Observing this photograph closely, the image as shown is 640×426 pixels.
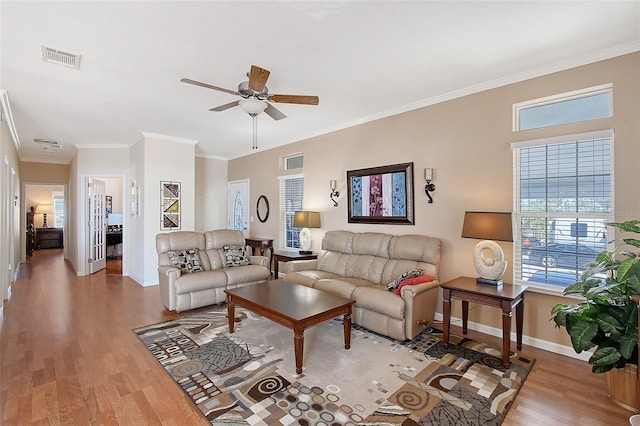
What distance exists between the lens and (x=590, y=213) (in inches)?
110

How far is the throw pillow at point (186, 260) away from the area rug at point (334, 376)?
0.97m

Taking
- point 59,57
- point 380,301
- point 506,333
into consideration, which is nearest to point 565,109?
point 506,333

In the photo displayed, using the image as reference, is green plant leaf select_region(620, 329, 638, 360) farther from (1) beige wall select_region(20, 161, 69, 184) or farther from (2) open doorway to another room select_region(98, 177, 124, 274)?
(1) beige wall select_region(20, 161, 69, 184)

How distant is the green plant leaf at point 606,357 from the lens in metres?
2.05

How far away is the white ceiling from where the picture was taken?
84.9 inches

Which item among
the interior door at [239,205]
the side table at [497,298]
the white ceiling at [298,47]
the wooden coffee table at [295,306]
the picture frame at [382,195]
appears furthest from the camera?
the interior door at [239,205]

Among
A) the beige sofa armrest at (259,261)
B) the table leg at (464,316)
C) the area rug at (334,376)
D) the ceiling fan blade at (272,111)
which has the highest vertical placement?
the ceiling fan blade at (272,111)

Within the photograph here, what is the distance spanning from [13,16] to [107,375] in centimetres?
283

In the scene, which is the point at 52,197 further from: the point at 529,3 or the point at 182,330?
the point at 529,3


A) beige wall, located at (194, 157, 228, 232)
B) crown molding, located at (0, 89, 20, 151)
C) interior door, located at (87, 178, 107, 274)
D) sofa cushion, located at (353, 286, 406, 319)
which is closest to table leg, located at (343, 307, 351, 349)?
sofa cushion, located at (353, 286, 406, 319)

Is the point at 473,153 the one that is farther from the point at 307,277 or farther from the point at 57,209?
the point at 57,209

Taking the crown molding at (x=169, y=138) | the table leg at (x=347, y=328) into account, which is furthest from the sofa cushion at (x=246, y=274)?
the crown molding at (x=169, y=138)

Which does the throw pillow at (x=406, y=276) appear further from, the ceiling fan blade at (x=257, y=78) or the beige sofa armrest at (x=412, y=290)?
the ceiling fan blade at (x=257, y=78)

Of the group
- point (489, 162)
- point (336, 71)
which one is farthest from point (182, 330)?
point (489, 162)
